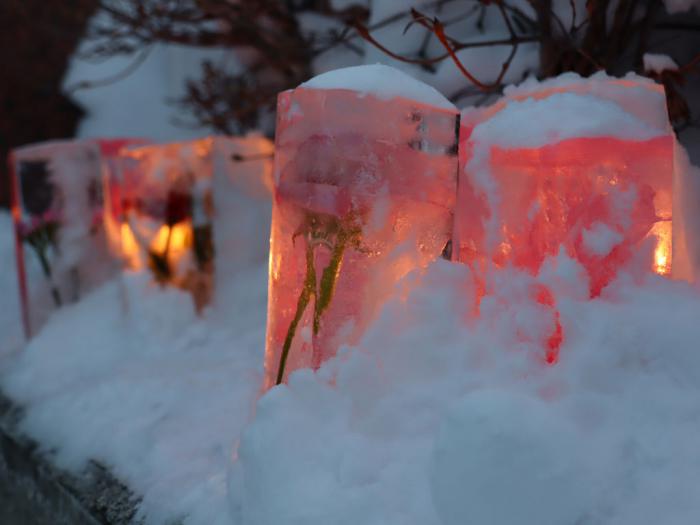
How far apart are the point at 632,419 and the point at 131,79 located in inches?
119

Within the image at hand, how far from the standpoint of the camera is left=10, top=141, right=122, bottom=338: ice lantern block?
4.94ft

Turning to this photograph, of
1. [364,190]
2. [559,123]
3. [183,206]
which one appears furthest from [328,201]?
[183,206]

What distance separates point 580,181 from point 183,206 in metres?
0.91

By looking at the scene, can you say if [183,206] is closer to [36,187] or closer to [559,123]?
[36,187]

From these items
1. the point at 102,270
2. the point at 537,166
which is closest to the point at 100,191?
the point at 102,270

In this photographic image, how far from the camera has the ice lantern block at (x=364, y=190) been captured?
0.66 m

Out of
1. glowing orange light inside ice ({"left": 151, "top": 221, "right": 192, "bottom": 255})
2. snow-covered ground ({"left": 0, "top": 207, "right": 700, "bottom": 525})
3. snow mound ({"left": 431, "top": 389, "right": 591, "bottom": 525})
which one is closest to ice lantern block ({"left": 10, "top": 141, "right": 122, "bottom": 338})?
glowing orange light inside ice ({"left": 151, "top": 221, "right": 192, "bottom": 255})

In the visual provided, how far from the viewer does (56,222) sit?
1.52 meters

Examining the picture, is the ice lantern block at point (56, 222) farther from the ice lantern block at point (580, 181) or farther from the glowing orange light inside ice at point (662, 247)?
the glowing orange light inside ice at point (662, 247)

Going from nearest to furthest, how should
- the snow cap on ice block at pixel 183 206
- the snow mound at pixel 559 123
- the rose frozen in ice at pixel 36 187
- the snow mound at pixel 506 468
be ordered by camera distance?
the snow mound at pixel 506 468, the snow mound at pixel 559 123, the snow cap on ice block at pixel 183 206, the rose frozen in ice at pixel 36 187

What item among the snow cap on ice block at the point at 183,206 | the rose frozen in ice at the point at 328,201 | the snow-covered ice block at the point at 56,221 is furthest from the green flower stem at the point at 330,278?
the snow-covered ice block at the point at 56,221

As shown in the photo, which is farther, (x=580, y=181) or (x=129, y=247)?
(x=129, y=247)

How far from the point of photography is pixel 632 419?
55cm

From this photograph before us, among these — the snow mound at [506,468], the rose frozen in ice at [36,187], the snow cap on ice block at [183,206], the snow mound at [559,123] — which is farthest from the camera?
the rose frozen in ice at [36,187]
